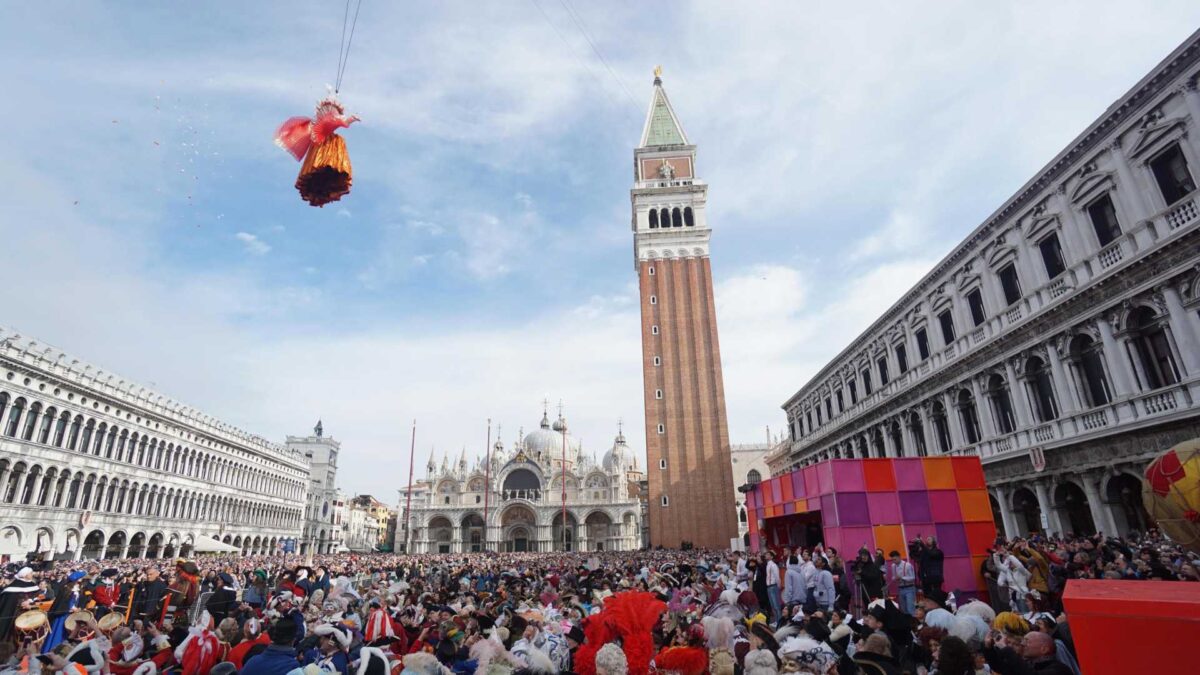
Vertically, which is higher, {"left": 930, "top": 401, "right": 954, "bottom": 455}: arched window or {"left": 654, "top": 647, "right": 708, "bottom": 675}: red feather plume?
{"left": 930, "top": 401, "right": 954, "bottom": 455}: arched window

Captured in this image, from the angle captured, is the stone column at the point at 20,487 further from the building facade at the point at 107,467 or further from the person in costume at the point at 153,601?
the person in costume at the point at 153,601

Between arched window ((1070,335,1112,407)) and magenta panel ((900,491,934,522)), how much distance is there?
6.88m

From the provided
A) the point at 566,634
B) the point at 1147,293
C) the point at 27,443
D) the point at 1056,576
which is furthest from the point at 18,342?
the point at 1147,293

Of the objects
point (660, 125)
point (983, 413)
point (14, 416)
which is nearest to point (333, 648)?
point (983, 413)

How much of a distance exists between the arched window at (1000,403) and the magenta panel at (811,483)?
911 centimetres

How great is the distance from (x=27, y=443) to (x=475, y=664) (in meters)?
38.6

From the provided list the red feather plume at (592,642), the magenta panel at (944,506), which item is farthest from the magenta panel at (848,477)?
the red feather plume at (592,642)

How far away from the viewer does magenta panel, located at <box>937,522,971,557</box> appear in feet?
45.7

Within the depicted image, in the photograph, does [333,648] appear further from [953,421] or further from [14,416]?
[14,416]

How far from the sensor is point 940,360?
2391 cm

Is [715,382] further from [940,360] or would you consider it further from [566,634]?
[566,634]

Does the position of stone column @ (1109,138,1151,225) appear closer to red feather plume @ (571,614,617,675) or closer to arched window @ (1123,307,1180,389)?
arched window @ (1123,307,1180,389)

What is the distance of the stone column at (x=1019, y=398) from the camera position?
1911 centimetres

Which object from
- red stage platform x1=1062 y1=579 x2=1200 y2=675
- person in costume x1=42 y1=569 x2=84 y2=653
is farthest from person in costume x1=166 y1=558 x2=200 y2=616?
red stage platform x1=1062 y1=579 x2=1200 y2=675
